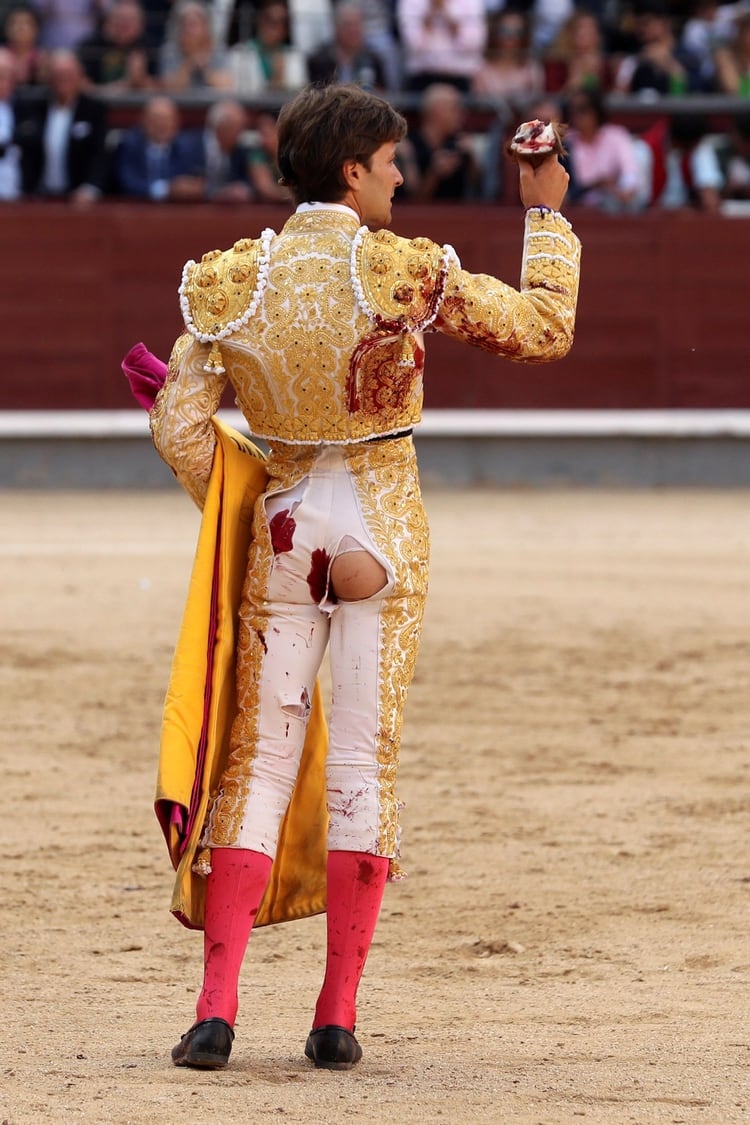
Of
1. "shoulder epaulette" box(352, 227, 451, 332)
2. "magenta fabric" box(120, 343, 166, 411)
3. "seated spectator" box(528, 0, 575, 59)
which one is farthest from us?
"seated spectator" box(528, 0, 575, 59)

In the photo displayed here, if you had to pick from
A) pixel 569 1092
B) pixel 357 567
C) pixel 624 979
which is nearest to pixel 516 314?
pixel 357 567

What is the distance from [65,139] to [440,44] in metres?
2.07

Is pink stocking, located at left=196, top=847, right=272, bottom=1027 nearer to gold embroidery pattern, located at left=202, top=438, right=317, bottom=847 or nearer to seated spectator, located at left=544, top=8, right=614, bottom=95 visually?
gold embroidery pattern, located at left=202, top=438, right=317, bottom=847

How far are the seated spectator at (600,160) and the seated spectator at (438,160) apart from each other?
0.56 meters

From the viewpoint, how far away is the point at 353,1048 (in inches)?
93.0

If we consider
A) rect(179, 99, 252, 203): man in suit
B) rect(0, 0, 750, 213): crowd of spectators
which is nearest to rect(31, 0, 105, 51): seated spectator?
rect(0, 0, 750, 213): crowd of spectators

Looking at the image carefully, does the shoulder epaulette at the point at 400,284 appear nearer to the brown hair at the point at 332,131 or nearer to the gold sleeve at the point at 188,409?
the brown hair at the point at 332,131

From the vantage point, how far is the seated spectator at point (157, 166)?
9.70m

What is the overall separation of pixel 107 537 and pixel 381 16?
12.6ft

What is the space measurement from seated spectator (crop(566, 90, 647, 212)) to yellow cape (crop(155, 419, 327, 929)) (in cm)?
722

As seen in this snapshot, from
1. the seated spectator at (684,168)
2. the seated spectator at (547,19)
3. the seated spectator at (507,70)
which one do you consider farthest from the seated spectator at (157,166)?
the seated spectator at (684,168)

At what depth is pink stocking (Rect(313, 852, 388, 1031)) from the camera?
2.37 m

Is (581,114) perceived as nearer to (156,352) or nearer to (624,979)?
(156,352)

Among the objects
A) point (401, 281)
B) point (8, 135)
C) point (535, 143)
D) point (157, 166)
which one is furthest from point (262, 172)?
point (401, 281)
